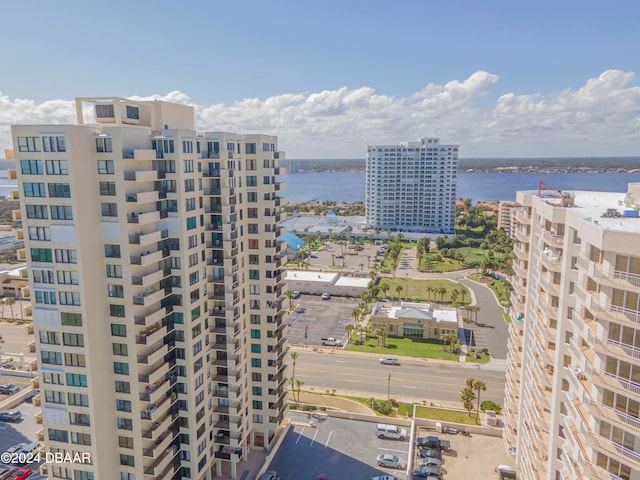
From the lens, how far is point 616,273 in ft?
72.0

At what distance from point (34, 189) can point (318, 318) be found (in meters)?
68.3

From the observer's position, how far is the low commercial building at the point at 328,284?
107562 millimetres

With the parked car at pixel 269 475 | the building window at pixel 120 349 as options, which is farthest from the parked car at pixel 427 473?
the building window at pixel 120 349

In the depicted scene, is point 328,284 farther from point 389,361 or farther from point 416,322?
point 389,361

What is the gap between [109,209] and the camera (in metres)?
31.7

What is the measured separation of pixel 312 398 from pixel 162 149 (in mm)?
40509

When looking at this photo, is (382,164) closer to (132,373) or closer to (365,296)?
(365,296)

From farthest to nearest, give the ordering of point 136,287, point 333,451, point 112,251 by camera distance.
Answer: point 333,451 → point 136,287 → point 112,251

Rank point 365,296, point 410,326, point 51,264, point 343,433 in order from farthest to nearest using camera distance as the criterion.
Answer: point 365,296 < point 410,326 < point 343,433 < point 51,264

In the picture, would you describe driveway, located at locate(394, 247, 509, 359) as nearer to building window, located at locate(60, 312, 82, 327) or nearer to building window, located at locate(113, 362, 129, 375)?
building window, located at locate(113, 362, 129, 375)

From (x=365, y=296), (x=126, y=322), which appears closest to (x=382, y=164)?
(x=365, y=296)

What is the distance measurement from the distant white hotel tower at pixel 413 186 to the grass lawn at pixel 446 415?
5104 inches

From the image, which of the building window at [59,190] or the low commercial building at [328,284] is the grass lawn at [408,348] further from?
the building window at [59,190]

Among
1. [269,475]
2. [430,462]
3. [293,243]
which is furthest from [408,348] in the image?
[293,243]
